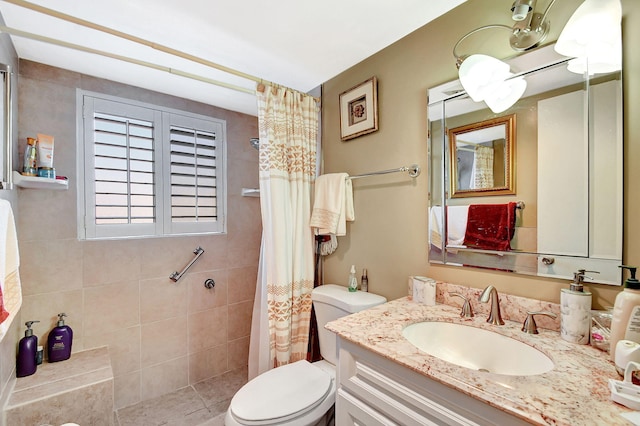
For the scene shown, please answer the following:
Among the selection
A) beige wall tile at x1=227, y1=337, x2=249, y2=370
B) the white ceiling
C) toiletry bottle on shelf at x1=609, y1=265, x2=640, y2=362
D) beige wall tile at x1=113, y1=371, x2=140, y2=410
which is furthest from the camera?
beige wall tile at x1=227, y1=337, x2=249, y2=370

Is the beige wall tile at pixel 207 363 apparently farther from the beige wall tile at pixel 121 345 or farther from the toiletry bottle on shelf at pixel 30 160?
the toiletry bottle on shelf at pixel 30 160

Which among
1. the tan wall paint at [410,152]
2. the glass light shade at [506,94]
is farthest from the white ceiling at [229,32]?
the glass light shade at [506,94]

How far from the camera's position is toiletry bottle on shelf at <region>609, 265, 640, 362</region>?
76 centimetres

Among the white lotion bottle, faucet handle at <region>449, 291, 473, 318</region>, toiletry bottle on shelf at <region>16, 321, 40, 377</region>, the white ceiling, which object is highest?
the white ceiling

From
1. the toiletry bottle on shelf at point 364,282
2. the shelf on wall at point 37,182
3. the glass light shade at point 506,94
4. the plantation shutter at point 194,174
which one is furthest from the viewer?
the plantation shutter at point 194,174

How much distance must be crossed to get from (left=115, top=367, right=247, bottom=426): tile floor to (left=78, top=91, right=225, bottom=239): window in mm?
1167

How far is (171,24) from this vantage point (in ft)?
4.50

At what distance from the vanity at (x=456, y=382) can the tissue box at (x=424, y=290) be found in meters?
0.08

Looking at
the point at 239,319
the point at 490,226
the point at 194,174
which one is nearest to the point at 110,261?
the point at 194,174

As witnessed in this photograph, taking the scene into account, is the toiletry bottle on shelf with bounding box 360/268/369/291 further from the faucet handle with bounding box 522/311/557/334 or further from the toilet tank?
the faucet handle with bounding box 522/311/557/334

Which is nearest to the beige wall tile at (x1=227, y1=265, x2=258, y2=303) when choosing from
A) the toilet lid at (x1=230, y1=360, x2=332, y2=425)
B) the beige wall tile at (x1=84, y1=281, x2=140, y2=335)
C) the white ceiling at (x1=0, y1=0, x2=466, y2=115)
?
the beige wall tile at (x1=84, y1=281, x2=140, y2=335)

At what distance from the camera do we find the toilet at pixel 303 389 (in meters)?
1.19

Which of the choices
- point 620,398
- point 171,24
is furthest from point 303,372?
point 171,24

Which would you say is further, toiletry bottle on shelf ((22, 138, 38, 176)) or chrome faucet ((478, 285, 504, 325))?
toiletry bottle on shelf ((22, 138, 38, 176))
